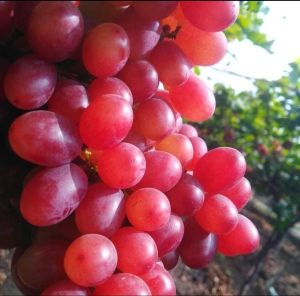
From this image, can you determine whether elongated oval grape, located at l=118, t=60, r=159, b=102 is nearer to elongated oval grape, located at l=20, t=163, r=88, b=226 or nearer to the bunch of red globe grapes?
the bunch of red globe grapes

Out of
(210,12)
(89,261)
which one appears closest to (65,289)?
(89,261)

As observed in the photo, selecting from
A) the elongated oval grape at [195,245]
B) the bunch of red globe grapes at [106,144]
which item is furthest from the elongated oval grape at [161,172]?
the elongated oval grape at [195,245]

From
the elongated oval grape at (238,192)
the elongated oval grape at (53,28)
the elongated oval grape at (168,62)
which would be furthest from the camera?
the elongated oval grape at (238,192)

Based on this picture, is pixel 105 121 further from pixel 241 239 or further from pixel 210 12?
pixel 241 239

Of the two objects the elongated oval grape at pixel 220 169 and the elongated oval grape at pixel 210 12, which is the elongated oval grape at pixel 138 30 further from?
the elongated oval grape at pixel 220 169

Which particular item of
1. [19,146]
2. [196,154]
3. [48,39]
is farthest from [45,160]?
[196,154]

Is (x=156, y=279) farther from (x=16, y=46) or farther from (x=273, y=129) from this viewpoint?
(x=273, y=129)
